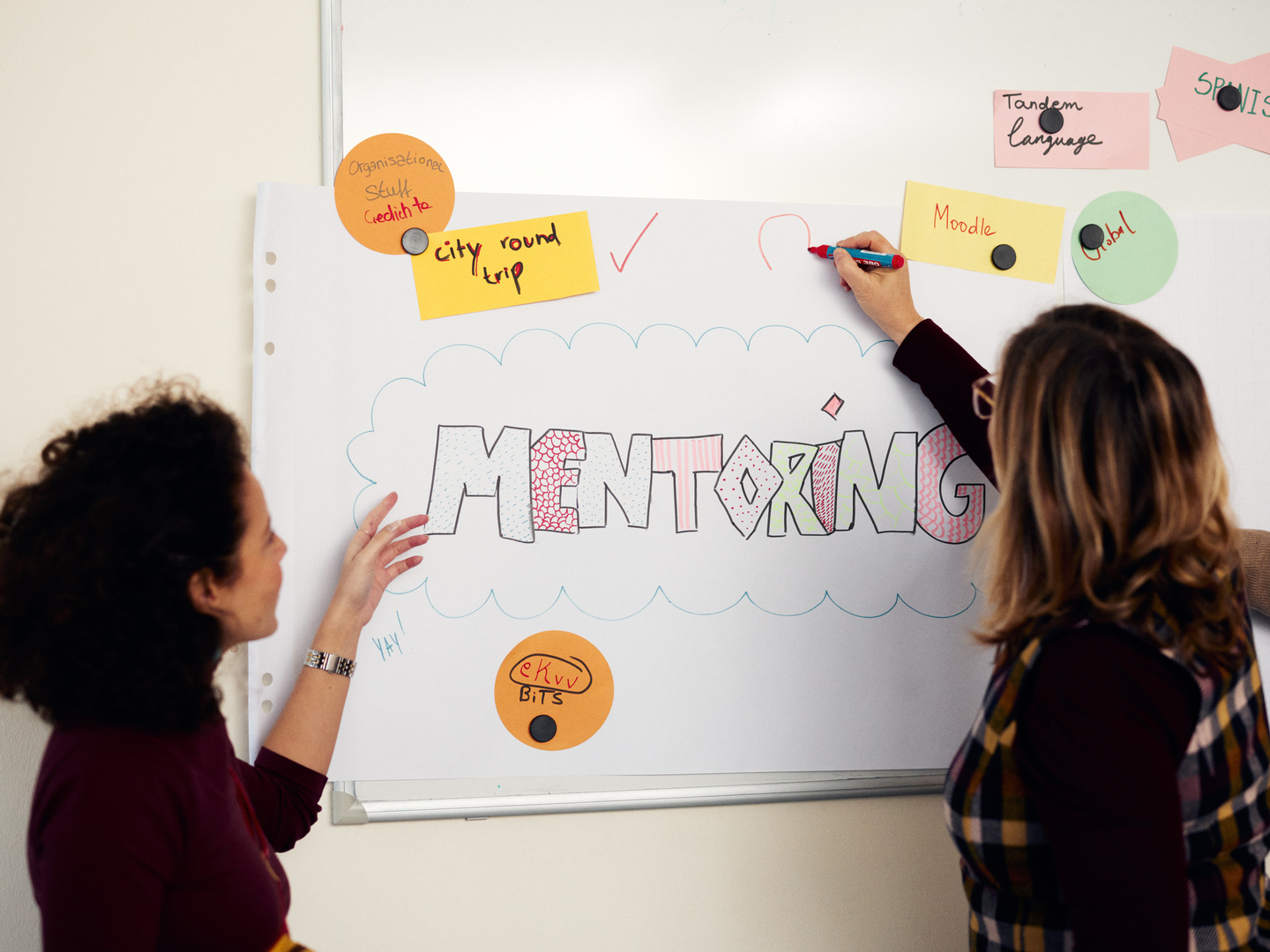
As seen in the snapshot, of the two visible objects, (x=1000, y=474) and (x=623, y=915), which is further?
(x=623, y=915)

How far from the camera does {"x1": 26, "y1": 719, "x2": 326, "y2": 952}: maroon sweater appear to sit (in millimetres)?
561

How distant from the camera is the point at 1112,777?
580mm

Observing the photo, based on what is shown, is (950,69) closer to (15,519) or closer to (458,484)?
(458,484)

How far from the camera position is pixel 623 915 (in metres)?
0.98

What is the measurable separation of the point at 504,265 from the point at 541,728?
0.54 meters

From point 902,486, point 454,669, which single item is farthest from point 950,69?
point 454,669

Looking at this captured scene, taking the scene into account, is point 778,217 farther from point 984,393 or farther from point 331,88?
point 331,88

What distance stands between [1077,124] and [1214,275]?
267 millimetres

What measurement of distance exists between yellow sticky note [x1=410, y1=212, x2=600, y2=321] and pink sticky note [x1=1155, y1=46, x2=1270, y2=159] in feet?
2.64

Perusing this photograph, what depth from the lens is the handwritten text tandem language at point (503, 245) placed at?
0.95 m

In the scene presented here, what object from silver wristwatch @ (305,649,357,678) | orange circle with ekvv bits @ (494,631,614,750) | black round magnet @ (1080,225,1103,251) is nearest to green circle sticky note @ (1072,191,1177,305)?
black round magnet @ (1080,225,1103,251)

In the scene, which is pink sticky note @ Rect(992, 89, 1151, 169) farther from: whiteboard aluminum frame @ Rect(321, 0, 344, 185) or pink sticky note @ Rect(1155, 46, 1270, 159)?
whiteboard aluminum frame @ Rect(321, 0, 344, 185)

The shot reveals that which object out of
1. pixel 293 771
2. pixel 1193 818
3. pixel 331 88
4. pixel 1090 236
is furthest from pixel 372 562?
pixel 1090 236

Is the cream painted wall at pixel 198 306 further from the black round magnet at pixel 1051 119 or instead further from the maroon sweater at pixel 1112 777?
the black round magnet at pixel 1051 119
